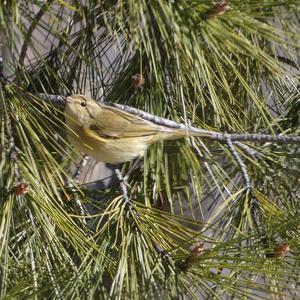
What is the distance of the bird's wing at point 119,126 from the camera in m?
0.98

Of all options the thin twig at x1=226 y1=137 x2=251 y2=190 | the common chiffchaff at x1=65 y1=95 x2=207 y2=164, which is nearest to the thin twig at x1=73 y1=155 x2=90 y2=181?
the common chiffchaff at x1=65 y1=95 x2=207 y2=164

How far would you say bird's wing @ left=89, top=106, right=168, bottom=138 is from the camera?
98cm

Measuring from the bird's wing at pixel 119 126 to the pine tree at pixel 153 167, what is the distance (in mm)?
29

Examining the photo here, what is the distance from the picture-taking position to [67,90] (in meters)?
0.91

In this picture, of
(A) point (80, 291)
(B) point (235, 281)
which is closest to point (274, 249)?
(B) point (235, 281)

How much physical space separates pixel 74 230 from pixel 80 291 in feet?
0.23

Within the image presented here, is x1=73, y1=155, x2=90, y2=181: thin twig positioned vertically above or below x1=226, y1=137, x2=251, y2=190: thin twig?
below

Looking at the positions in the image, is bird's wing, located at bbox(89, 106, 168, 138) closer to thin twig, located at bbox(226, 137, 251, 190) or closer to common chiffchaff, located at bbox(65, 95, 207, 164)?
common chiffchaff, located at bbox(65, 95, 207, 164)

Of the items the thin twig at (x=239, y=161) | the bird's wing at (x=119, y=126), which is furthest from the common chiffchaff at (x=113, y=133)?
the thin twig at (x=239, y=161)

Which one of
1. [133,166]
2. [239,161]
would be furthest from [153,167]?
[239,161]

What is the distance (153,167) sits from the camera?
94 centimetres

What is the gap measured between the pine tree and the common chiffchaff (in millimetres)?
28

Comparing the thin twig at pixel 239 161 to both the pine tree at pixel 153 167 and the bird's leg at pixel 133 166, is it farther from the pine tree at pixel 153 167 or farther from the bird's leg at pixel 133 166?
the bird's leg at pixel 133 166

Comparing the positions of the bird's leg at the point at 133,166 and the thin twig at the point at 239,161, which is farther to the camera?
the bird's leg at the point at 133,166
